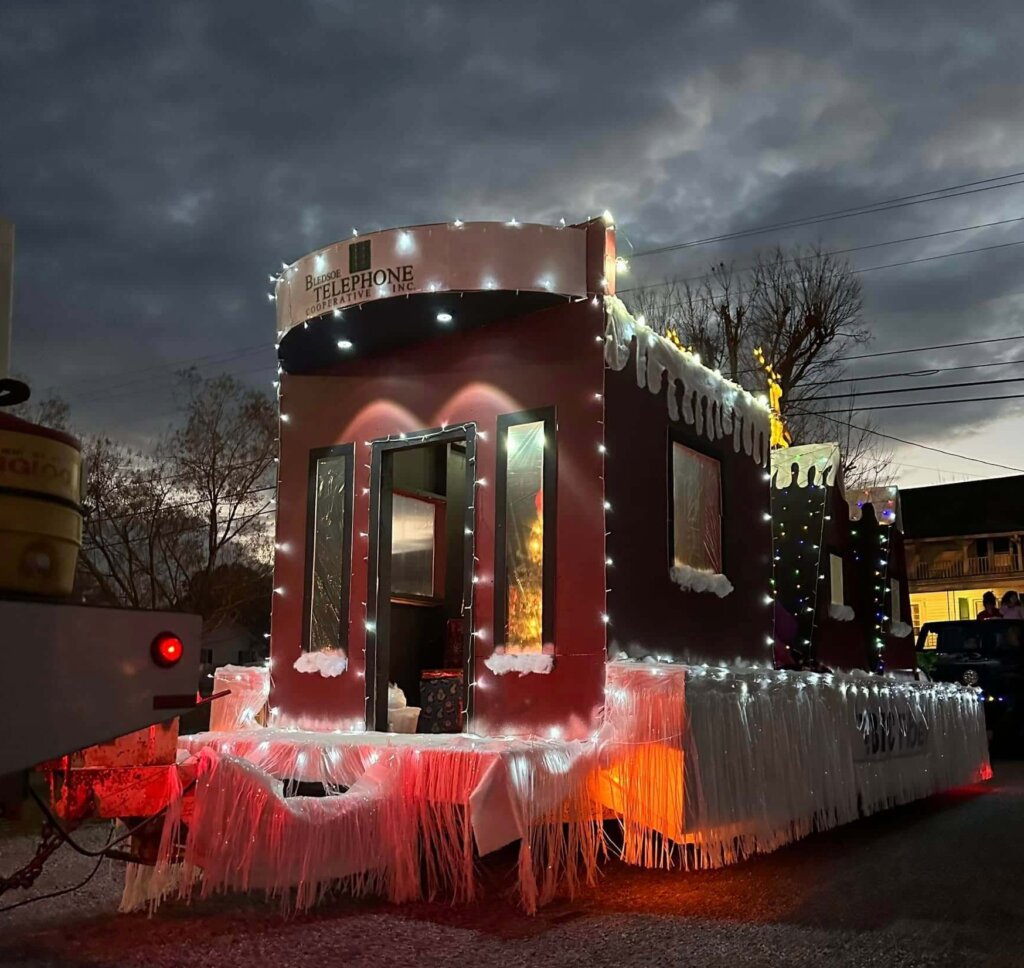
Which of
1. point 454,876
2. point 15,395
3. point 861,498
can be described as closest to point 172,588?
point 861,498

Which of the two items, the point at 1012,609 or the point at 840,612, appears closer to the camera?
the point at 840,612

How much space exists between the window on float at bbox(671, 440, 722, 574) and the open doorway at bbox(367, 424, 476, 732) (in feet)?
5.43

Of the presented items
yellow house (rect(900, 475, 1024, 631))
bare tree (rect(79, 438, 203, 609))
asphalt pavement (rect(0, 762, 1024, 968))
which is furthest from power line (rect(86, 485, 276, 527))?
yellow house (rect(900, 475, 1024, 631))

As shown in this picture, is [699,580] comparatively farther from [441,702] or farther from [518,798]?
[518,798]

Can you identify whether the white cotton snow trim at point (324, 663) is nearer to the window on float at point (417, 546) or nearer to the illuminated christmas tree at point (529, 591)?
the illuminated christmas tree at point (529, 591)

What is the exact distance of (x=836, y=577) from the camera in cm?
1142

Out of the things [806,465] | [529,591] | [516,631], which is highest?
[806,465]

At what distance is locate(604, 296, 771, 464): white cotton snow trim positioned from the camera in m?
7.36

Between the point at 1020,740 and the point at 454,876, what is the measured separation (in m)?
12.4

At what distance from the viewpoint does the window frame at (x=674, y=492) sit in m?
7.88

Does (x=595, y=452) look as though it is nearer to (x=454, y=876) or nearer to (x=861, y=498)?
(x=454, y=876)

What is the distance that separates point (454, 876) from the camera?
557 cm

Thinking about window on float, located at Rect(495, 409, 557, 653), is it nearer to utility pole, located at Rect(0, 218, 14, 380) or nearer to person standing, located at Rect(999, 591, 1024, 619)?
utility pole, located at Rect(0, 218, 14, 380)

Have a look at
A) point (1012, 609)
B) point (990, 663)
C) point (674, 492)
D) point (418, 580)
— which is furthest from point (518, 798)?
point (1012, 609)
